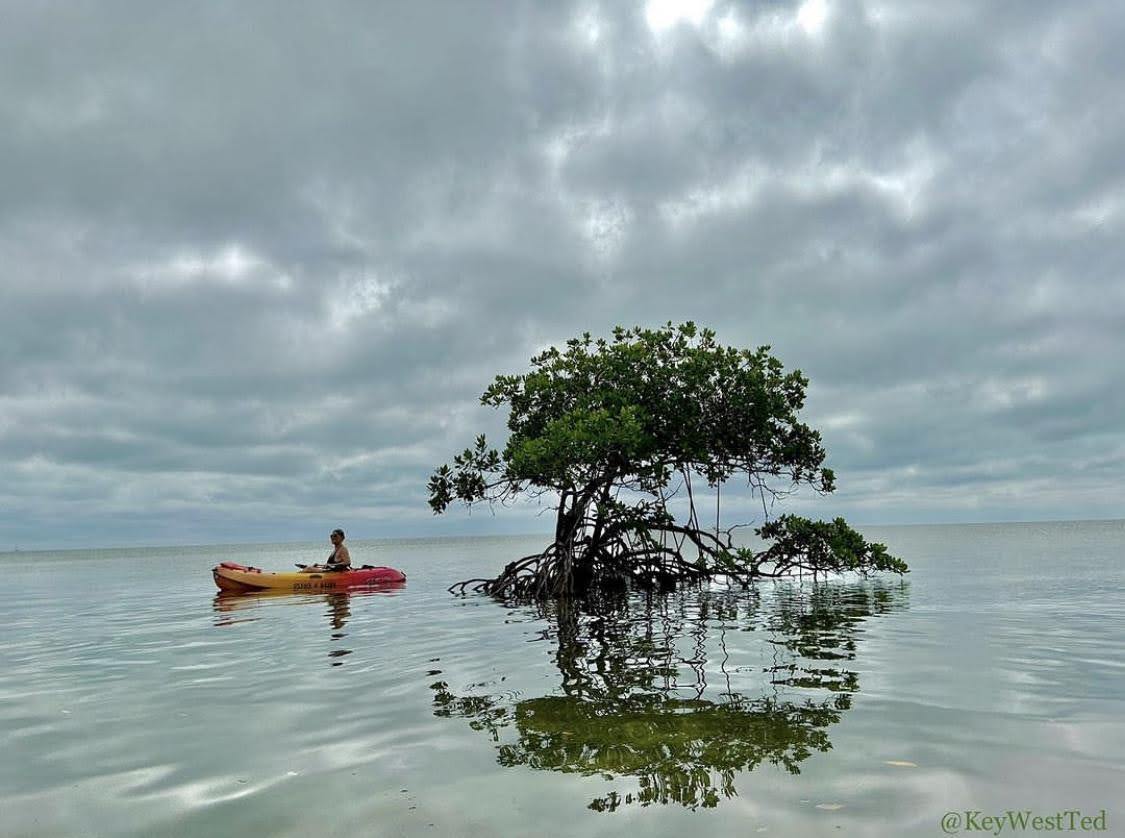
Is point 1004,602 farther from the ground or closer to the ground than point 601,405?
closer to the ground

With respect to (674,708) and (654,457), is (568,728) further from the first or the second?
(654,457)

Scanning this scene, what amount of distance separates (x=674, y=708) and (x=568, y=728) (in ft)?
4.20

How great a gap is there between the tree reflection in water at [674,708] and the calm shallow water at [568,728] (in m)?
0.04

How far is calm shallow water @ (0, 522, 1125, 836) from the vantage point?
206 inches

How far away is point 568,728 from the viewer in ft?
23.8

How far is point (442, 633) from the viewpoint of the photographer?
14852 millimetres

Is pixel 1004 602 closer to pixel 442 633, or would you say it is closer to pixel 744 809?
pixel 442 633

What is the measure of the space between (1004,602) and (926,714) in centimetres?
1400

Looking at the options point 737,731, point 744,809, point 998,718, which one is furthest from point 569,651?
point 744,809

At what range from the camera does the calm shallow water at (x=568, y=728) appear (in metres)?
5.23

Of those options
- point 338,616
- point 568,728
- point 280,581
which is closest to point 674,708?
point 568,728

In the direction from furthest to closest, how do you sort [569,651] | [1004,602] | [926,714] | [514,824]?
[1004,602]
[569,651]
[926,714]
[514,824]

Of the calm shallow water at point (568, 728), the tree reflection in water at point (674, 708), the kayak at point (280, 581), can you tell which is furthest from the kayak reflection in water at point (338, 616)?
the tree reflection in water at point (674, 708)

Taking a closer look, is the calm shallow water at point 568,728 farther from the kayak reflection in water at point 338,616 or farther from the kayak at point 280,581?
the kayak at point 280,581
